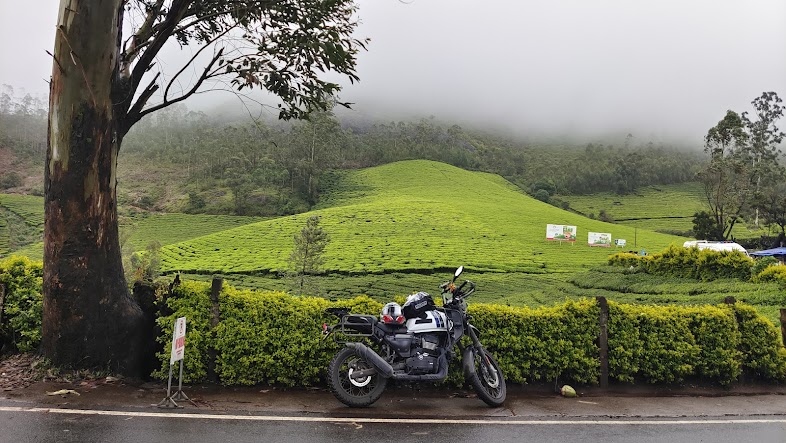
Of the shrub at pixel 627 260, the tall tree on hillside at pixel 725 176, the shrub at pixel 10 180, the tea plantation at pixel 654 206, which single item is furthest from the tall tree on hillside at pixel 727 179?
the shrub at pixel 10 180

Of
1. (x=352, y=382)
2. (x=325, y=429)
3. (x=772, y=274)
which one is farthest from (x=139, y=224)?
(x=325, y=429)

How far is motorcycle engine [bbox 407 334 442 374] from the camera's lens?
6.55 metres

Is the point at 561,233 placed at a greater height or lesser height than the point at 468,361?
greater

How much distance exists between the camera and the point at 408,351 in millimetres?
6609

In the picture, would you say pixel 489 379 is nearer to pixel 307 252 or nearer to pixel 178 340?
pixel 178 340

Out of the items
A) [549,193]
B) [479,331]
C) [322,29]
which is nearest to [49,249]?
[322,29]

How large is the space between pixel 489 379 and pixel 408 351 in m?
1.20

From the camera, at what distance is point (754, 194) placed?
61.1 metres

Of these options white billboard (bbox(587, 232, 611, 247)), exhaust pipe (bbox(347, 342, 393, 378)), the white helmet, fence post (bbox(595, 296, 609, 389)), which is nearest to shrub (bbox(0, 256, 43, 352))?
exhaust pipe (bbox(347, 342, 393, 378))

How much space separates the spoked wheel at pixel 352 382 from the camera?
627cm

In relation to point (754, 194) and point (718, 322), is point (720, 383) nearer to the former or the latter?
point (718, 322)

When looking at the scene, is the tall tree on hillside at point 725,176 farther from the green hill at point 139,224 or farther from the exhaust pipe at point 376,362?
the exhaust pipe at point 376,362

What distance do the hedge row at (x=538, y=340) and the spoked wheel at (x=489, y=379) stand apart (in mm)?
Answer: 577

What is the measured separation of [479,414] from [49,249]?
5.69 meters
